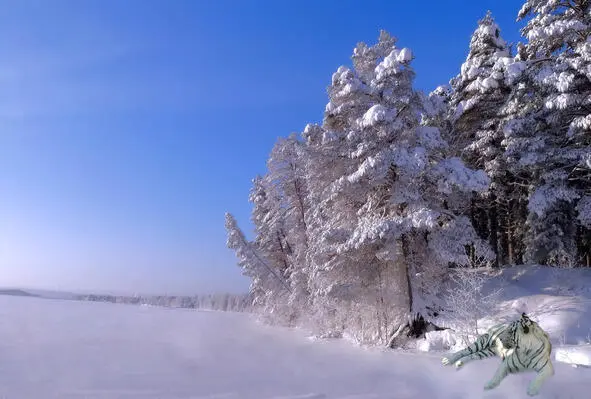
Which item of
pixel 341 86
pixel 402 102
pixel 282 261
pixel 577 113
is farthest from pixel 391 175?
pixel 282 261

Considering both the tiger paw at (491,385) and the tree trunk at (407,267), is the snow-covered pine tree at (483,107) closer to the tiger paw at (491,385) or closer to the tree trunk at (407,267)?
the tree trunk at (407,267)

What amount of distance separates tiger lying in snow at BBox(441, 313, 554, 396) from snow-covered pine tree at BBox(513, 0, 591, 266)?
1544 centimetres

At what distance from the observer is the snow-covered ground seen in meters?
7.38

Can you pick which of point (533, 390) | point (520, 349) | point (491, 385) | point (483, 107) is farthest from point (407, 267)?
point (533, 390)

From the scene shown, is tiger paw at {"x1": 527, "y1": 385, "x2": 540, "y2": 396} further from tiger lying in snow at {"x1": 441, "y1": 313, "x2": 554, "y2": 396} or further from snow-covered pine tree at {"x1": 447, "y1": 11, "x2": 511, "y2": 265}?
snow-covered pine tree at {"x1": 447, "y1": 11, "x2": 511, "y2": 265}

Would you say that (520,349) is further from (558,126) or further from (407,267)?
(558,126)

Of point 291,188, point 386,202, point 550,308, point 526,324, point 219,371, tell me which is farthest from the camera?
point 291,188

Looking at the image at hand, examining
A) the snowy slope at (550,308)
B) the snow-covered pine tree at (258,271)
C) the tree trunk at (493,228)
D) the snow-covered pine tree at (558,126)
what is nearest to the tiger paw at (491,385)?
the snowy slope at (550,308)

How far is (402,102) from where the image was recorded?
18.4m

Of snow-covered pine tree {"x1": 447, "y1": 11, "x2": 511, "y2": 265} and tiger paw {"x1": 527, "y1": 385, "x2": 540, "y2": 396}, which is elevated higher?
snow-covered pine tree {"x1": 447, "y1": 11, "x2": 511, "y2": 265}

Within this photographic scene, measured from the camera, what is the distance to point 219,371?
11.1 m

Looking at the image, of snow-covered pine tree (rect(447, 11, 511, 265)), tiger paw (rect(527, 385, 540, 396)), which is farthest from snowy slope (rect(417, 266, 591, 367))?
tiger paw (rect(527, 385, 540, 396))

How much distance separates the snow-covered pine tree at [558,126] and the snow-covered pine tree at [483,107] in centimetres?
180

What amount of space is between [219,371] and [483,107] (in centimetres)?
2075
